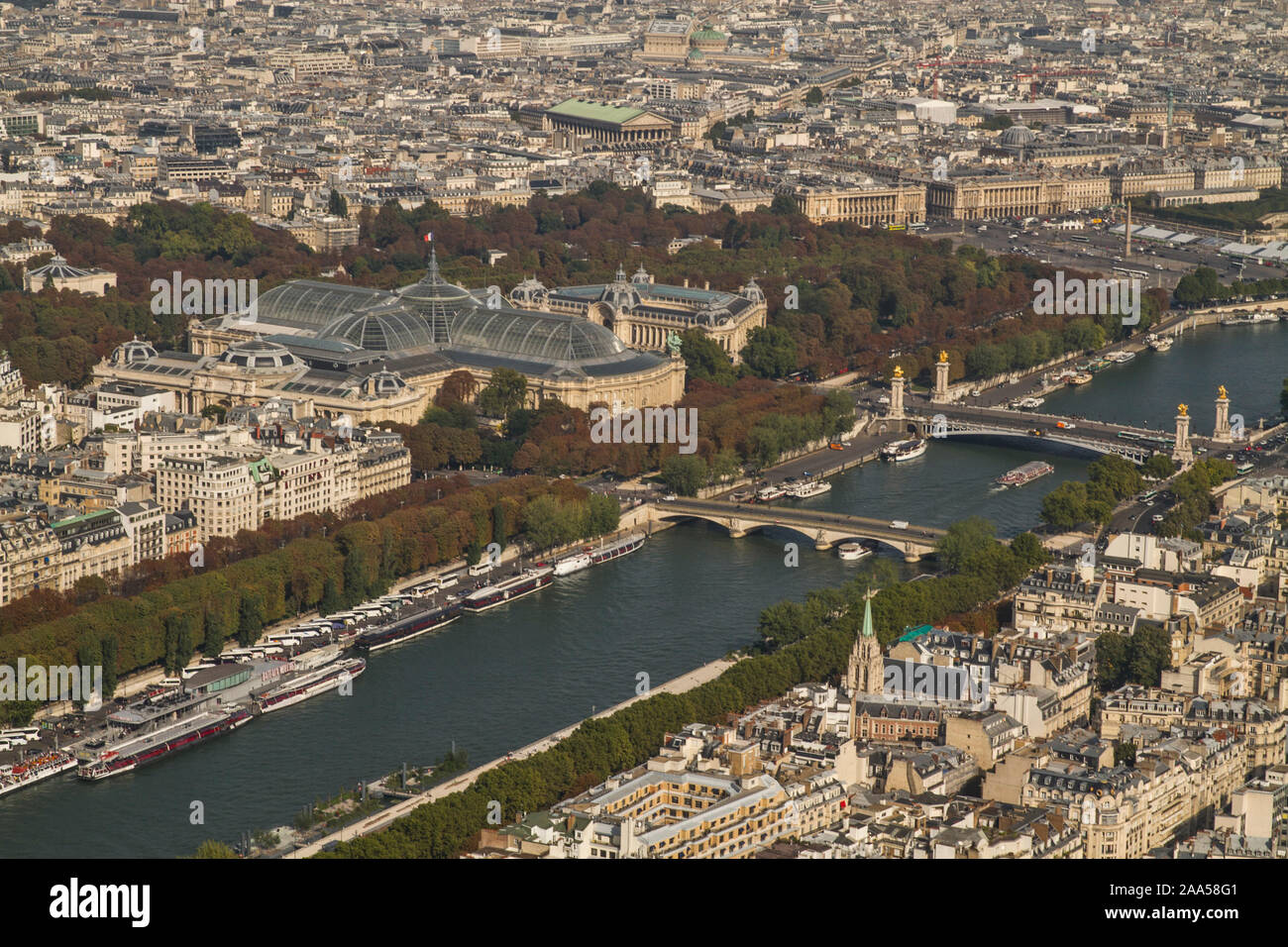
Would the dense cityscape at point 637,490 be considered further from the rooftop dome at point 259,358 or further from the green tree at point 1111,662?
the rooftop dome at point 259,358

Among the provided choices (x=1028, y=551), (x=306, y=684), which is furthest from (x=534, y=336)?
(x=306, y=684)

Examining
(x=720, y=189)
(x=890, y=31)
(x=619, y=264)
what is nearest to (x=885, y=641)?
(x=619, y=264)

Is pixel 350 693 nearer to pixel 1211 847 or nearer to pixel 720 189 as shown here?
pixel 1211 847

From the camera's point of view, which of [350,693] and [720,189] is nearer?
[350,693]

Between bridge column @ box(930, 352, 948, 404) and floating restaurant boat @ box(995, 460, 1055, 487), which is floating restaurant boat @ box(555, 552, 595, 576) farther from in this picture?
bridge column @ box(930, 352, 948, 404)

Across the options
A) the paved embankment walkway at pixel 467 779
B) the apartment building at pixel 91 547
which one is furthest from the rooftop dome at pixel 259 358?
the paved embankment walkway at pixel 467 779

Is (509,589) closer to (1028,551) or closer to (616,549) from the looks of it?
(616,549)
